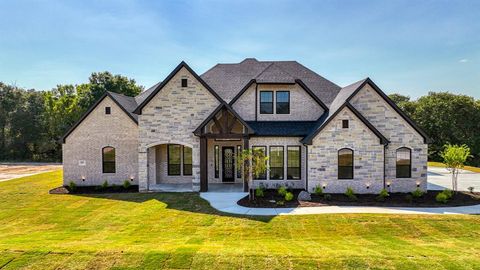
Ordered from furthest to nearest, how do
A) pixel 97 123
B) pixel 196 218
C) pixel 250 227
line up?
1. pixel 97 123
2. pixel 196 218
3. pixel 250 227

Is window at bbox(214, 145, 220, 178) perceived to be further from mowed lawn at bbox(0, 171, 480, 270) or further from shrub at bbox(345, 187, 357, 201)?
shrub at bbox(345, 187, 357, 201)

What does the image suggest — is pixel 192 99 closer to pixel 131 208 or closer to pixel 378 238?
pixel 131 208

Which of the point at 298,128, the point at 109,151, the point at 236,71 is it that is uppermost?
the point at 236,71

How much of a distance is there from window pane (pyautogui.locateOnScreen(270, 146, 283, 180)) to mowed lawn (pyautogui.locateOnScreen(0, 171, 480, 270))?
529 cm

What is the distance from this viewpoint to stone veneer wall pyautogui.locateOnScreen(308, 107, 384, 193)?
15773mm

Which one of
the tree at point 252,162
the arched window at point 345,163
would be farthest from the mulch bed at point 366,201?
the arched window at point 345,163

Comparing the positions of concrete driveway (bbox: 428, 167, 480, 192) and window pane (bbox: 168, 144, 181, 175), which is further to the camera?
window pane (bbox: 168, 144, 181, 175)

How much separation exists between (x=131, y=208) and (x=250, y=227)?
21.6 feet

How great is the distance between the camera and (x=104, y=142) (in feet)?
61.6

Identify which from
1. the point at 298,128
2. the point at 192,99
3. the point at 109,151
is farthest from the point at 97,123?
the point at 298,128

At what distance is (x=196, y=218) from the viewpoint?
39.2ft

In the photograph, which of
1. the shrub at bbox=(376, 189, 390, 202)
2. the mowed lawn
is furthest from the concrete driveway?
the mowed lawn

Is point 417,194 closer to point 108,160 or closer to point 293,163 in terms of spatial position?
point 293,163

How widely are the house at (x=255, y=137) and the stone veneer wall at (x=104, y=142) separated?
→ 0.22 ft
